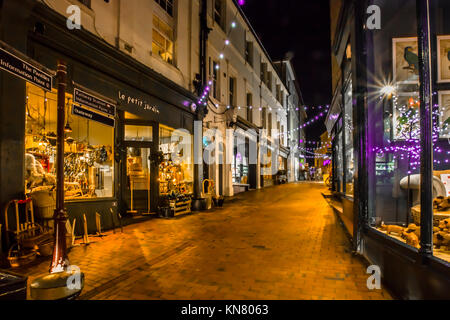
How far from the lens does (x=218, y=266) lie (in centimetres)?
492

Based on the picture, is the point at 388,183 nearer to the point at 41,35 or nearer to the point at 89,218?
the point at 89,218

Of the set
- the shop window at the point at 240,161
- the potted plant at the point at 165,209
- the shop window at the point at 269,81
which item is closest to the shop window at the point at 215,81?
the shop window at the point at 240,161

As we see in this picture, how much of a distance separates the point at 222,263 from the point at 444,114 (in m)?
5.19

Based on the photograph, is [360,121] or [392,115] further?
[392,115]

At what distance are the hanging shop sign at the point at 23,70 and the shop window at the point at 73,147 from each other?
255 centimetres

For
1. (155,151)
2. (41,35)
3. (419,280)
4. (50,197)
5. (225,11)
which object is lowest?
(419,280)

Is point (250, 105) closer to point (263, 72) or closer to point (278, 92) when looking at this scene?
point (263, 72)

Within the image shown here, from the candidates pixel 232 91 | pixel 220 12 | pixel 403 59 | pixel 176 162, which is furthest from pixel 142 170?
pixel 220 12

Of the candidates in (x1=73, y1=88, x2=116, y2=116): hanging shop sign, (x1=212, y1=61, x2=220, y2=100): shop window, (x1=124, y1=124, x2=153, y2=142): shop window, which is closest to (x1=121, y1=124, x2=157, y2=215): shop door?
(x1=124, y1=124, x2=153, y2=142): shop window

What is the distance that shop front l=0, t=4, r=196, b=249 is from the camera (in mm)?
5398

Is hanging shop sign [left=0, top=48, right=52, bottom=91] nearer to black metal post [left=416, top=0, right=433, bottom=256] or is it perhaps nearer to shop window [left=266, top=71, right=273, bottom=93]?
black metal post [left=416, top=0, right=433, bottom=256]

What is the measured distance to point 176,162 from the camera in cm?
1188

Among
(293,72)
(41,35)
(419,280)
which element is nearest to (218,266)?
(419,280)
